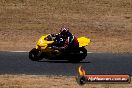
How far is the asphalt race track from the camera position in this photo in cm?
2233

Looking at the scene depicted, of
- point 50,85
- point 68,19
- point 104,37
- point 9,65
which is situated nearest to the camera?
point 50,85

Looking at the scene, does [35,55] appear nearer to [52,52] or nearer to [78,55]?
[52,52]

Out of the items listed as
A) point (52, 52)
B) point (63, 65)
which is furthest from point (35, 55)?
point (63, 65)

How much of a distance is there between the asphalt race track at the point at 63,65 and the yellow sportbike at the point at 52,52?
23 cm

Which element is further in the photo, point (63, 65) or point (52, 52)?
point (52, 52)

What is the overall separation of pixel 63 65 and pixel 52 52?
1.01 metres

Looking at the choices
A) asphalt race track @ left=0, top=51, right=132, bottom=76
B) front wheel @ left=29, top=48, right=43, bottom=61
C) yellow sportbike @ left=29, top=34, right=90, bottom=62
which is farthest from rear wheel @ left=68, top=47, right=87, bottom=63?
front wheel @ left=29, top=48, right=43, bottom=61

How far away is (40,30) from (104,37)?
12.3ft

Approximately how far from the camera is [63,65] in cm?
2408

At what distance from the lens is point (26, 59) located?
25281 mm

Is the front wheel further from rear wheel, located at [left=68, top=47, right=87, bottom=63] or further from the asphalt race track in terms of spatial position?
rear wheel, located at [left=68, top=47, right=87, bottom=63]

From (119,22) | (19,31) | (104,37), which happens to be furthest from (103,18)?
(19,31)

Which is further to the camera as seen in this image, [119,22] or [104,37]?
[119,22]

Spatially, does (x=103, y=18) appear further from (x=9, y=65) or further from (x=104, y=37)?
(x=9, y=65)
